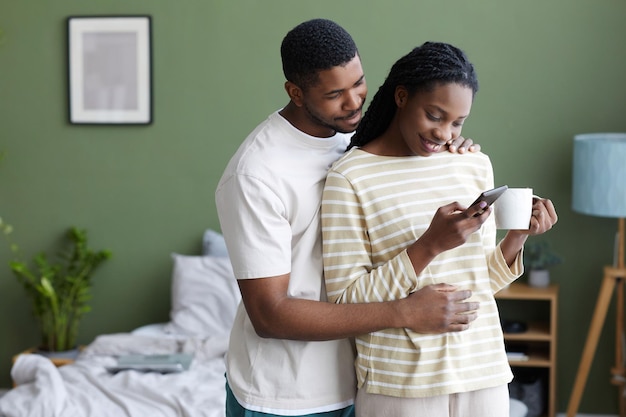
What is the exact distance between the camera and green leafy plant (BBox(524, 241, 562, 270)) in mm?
4117

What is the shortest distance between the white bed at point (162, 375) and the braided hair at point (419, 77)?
1575 millimetres

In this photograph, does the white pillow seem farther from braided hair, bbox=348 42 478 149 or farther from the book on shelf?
braided hair, bbox=348 42 478 149

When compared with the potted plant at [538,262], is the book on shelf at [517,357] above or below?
below

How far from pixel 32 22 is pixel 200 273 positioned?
153cm

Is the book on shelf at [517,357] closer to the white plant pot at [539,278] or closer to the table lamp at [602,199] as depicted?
the table lamp at [602,199]

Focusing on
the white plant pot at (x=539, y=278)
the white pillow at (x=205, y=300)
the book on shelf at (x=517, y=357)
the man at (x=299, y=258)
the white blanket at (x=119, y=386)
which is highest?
the man at (x=299, y=258)

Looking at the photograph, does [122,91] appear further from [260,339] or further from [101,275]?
[260,339]

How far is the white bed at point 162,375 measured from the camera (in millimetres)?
3070

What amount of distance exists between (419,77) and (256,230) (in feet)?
1.31

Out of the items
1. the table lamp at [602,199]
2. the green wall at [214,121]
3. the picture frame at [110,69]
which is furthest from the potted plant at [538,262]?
the picture frame at [110,69]

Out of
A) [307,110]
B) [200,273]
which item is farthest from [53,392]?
[307,110]

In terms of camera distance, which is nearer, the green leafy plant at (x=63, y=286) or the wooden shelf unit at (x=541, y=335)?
the wooden shelf unit at (x=541, y=335)

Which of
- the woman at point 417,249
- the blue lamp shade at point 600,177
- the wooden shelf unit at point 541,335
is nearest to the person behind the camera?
the woman at point 417,249

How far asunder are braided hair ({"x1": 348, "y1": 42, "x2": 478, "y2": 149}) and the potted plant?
2565 mm
